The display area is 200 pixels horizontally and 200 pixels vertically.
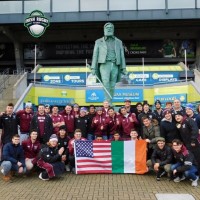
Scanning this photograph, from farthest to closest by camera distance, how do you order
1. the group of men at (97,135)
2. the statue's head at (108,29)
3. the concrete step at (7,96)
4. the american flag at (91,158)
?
the concrete step at (7,96) < the statue's head at (108,29) < the american flag at (91,158) < the group of men at (97,135)

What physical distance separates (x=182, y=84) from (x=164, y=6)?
11.9 meters

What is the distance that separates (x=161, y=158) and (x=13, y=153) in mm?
3375

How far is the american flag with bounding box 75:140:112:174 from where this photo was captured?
9.12 meters

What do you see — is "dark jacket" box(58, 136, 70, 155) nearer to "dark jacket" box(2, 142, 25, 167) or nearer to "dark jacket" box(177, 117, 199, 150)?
"dark jacket" box(2, 142, 25, 167)

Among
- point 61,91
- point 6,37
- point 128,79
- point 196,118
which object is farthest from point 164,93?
point 6,37

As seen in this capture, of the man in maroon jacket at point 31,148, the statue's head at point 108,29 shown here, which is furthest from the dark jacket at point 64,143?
the statue's head at point 108,29

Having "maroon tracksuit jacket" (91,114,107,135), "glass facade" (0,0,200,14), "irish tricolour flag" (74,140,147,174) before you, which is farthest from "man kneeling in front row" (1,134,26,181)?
"glass facade" (0,0,200,14)

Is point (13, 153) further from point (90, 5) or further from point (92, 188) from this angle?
point (90, 5)

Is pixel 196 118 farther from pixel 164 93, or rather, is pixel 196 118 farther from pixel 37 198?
pixel 164 93

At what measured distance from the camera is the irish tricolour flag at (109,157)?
30.0 ft

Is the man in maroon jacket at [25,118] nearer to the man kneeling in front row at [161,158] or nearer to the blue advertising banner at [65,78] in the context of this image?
the man kneeling in front row at [161,158]

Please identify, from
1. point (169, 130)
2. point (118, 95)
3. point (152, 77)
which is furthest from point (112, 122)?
point (152, 77)

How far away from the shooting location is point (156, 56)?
3941cm

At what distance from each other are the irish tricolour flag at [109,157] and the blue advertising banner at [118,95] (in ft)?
46.9
